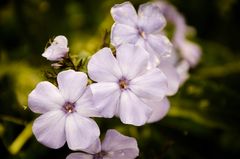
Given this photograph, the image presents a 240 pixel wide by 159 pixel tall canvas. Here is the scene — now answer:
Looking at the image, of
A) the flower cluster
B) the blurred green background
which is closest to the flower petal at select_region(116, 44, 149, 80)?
the flower cluster

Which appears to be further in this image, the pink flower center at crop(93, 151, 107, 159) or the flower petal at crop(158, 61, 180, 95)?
the flower petal at crop(158, 61, 180, 95)

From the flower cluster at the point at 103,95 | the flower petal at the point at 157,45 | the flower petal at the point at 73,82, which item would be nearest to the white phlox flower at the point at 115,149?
the flower cluster at the point at 103,95

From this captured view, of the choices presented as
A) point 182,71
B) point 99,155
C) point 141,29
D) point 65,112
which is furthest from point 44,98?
point 182,71

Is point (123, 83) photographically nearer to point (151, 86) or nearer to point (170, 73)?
point (151, 86)

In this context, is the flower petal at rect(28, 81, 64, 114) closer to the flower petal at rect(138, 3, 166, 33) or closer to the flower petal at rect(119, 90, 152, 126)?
the flower petal at rect(119, 90, 152, 126)

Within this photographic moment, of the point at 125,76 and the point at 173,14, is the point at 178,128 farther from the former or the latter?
the point at 125,76

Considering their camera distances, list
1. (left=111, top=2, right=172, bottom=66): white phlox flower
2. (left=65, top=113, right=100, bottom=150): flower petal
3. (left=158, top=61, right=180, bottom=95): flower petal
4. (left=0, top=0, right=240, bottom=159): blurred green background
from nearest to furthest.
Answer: (left=65, top=113, right=100, bottom=150): flower petal → (left=111, top=2, right=172, bottom=66): white phlox flower → (left=158, top=61, right=180, bottom=95): flower petal → (left=0, top=0, right=240, bottom=159): blurred green background
